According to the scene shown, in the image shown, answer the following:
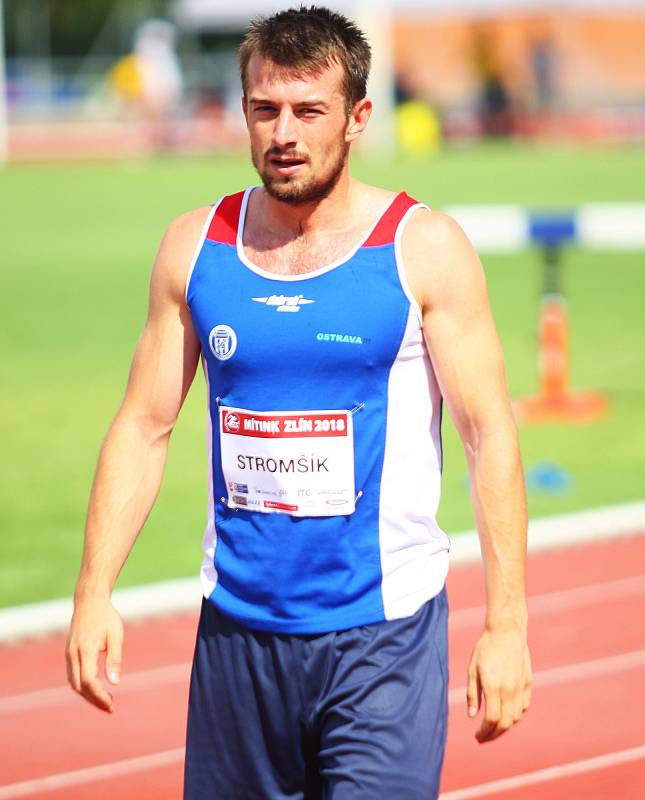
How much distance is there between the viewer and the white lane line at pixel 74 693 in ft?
19.2

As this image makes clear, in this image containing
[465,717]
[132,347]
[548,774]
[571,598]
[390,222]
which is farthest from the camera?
[132,347]

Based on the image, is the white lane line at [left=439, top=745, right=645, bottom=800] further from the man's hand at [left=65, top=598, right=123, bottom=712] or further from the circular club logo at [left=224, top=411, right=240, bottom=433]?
the circular club logo at [left=224, top=411, right=240, bottom=433]

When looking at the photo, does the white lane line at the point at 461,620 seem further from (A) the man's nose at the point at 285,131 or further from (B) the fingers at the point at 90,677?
(A) the man's nose at the point at 285,131

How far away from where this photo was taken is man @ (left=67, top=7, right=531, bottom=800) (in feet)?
10.6

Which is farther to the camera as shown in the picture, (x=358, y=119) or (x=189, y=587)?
(x=189, y=587)

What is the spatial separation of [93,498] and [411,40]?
5709 centimetres

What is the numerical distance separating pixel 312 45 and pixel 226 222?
428 millimetres

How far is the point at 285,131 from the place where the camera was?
3.27 metres

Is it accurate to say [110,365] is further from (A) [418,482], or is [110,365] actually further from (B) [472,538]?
(A) [418,482]

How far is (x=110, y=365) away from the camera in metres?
13.6

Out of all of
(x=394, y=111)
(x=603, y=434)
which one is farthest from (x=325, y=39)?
(x=394, y=111)

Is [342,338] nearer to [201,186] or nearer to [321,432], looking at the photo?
[321,432]

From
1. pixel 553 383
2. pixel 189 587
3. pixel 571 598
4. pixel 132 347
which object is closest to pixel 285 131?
pixel 189 587

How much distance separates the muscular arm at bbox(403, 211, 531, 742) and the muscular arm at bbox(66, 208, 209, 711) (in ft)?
1.73
